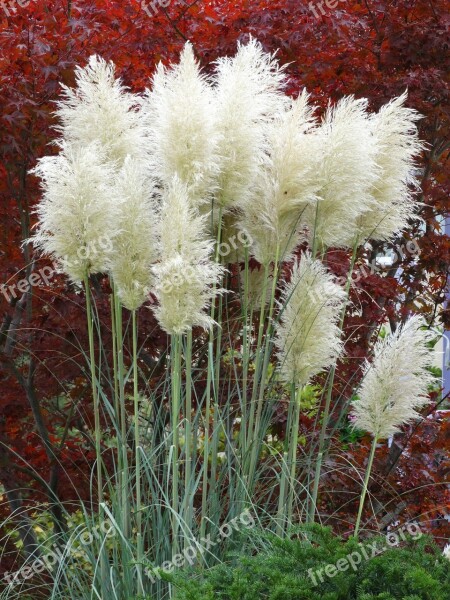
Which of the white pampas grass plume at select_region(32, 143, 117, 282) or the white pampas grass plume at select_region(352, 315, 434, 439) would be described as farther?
the white pampas grass plume at select_region(352, 315, 434, 439)

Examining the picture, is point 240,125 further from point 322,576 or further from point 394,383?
point 322,576

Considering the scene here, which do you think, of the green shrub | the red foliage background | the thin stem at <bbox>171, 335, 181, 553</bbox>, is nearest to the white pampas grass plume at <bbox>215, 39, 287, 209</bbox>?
the thin stem at <bbox>171, 335, 181, 553</bbox>

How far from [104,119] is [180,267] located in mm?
818

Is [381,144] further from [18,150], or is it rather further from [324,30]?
[18,150]

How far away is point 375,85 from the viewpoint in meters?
5.06

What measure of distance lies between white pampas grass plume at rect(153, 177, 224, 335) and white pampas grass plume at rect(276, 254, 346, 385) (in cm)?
43

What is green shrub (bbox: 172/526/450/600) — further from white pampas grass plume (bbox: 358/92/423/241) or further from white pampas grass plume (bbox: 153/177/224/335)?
white pampas grass plume (bbox: 358/92/423/241)

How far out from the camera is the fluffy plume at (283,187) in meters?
3.74

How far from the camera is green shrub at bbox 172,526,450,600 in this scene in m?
3.03

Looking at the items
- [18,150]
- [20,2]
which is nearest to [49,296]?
[18,150]

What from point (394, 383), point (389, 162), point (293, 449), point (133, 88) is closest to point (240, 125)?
point (389, 162)

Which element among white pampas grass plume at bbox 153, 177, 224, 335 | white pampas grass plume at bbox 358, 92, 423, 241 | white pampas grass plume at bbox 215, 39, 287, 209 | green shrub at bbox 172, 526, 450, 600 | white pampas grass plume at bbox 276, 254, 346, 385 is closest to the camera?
green shrub at bbox 172, 526, 450, 600

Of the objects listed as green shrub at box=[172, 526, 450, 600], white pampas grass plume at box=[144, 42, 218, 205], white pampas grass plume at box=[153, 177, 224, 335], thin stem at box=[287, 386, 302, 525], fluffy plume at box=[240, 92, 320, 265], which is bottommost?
green shrub at box=[172, 526, 450, 600]

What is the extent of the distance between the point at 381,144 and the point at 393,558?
170 cm
